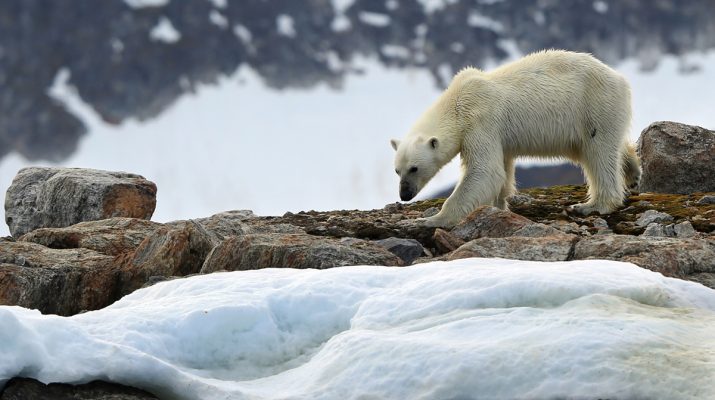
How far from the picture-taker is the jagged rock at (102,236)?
1400cm

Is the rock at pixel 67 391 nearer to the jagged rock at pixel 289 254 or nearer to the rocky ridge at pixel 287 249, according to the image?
the rocky ridge at pixel 287 249

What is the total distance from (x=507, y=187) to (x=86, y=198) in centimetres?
796

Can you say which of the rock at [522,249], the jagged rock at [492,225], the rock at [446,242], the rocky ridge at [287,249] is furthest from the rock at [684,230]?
the rock at [522,249]

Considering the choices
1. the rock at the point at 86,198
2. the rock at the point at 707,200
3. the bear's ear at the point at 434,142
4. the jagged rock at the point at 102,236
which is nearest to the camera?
the jagged rock at the point at 102,236

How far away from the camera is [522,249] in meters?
10.9

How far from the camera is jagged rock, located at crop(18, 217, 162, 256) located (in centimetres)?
1400

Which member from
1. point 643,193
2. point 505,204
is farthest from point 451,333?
point 643,193

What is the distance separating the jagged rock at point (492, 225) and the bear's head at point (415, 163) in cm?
458

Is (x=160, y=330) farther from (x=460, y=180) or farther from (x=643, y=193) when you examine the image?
(x=643, y=193)

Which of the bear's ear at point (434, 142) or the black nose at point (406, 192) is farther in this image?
the black nose at point (406, 192)

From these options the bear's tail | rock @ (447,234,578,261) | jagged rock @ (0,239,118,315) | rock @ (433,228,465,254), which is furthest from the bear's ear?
jagged rock @ (0,239,118,315)

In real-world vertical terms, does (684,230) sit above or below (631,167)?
below

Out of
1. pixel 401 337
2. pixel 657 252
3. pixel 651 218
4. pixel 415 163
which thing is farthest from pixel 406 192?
pixel 401 337

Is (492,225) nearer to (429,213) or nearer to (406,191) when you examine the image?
(406,191)
